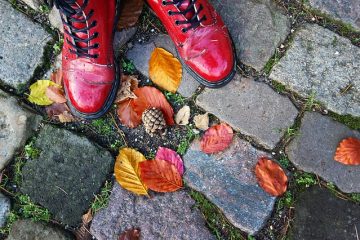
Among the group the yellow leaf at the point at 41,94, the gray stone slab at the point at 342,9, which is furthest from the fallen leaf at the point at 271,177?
the yellow leaf at the point at 41,94

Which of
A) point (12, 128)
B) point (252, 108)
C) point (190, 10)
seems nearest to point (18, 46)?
point (12, 128)

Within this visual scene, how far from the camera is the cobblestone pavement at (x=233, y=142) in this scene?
2021 millimetres


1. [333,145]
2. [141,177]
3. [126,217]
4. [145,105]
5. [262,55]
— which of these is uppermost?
[262,55]

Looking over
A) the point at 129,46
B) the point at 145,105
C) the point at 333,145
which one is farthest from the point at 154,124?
the point at 333,145

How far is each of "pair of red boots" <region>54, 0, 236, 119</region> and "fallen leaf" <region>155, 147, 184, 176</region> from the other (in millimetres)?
317

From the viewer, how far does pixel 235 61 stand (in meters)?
2.09

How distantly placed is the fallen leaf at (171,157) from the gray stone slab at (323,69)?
57cm

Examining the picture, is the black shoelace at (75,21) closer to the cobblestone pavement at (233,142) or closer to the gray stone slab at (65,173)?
the cobblestone pavement at (233,142)

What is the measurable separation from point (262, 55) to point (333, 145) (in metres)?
0.51

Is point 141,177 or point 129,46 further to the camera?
point 129,46

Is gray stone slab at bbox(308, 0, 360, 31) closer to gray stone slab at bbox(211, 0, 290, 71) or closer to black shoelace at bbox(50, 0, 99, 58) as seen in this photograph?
Result: gray stone slab at bbox(211, 0, 290, 71)

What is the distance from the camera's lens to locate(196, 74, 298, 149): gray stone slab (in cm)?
208

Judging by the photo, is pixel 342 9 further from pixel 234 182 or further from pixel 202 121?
pixel 234 182

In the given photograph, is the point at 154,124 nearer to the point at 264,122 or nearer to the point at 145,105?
the point at 145,105
